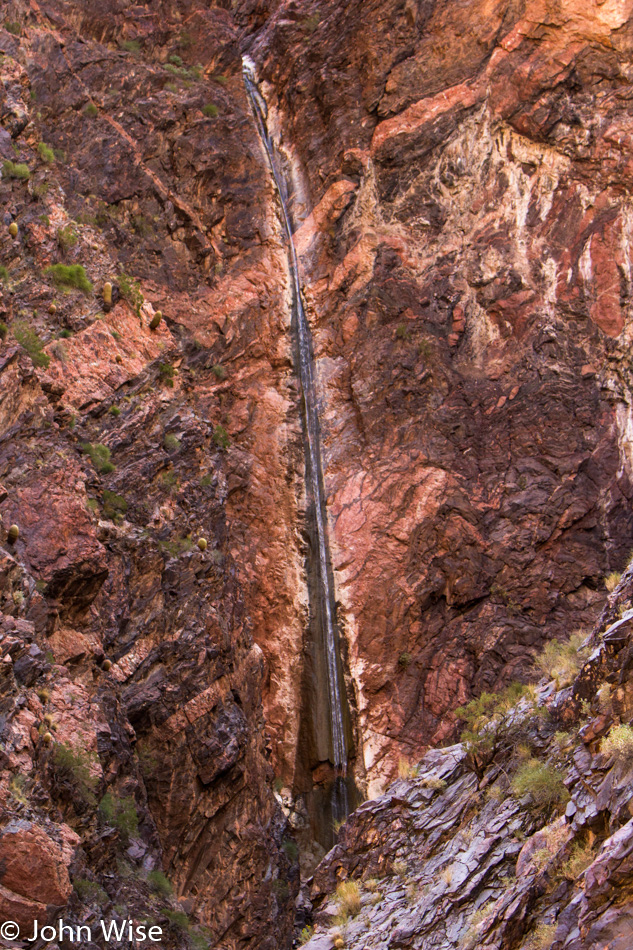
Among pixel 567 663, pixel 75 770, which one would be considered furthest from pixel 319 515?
pixel 75 770

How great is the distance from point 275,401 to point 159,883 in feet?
50.1

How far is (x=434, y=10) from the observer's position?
30125mm

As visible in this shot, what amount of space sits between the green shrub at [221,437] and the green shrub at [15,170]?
850 cm

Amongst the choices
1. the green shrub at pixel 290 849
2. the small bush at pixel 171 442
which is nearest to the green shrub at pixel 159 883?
the green shrub at pixel 290 849

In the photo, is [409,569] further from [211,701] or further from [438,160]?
[438,160]

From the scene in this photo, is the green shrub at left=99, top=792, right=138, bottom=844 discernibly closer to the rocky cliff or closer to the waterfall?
the rocky cliff

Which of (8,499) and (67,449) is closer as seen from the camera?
(8,499)

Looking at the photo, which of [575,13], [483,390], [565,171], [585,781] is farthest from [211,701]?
[575,13]

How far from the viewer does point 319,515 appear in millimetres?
25828

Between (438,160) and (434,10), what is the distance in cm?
581

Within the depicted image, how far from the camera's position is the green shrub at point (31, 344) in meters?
19.0

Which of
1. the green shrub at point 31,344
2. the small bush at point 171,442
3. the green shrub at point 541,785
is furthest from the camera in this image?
the small bush at point 171,442

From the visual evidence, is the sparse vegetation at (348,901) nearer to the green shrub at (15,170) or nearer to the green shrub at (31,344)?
the green shrub at (31,344)

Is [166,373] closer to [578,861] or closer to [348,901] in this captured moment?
[348,901]
